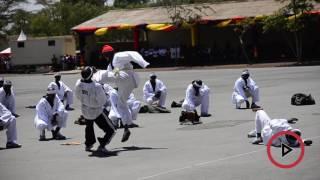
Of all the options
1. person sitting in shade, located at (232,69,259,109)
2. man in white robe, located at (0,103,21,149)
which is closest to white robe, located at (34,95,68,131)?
man in white robe, located at (0,103,21,149)

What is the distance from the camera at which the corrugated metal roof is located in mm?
56906

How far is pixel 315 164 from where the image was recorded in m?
10.5

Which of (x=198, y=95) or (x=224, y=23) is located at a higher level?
(x=224, y=23)

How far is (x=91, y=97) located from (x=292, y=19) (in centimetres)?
3809

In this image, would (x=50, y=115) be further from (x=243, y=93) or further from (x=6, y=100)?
(x=243, y=93)

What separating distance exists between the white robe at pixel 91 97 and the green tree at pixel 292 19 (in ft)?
122

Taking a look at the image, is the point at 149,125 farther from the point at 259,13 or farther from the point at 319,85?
the point at 259,13

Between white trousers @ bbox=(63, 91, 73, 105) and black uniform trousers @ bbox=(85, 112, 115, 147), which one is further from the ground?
black uniform trousers @ bbox=(85, 112, 115, 147)

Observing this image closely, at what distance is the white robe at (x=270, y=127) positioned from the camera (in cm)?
1232

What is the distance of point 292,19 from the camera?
4956cm

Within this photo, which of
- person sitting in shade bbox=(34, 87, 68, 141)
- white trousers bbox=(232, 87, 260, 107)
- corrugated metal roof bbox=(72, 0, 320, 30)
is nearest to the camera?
person sitting in shade bbox=(34, 87, 68, 141)

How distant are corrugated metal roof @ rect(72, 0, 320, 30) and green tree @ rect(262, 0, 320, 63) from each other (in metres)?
3.82

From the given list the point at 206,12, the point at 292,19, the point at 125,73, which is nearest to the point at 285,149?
the point at 125,73

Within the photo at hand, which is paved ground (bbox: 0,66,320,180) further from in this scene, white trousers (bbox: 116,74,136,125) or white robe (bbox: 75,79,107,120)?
white robe (bbox: 75,79,107,120)
